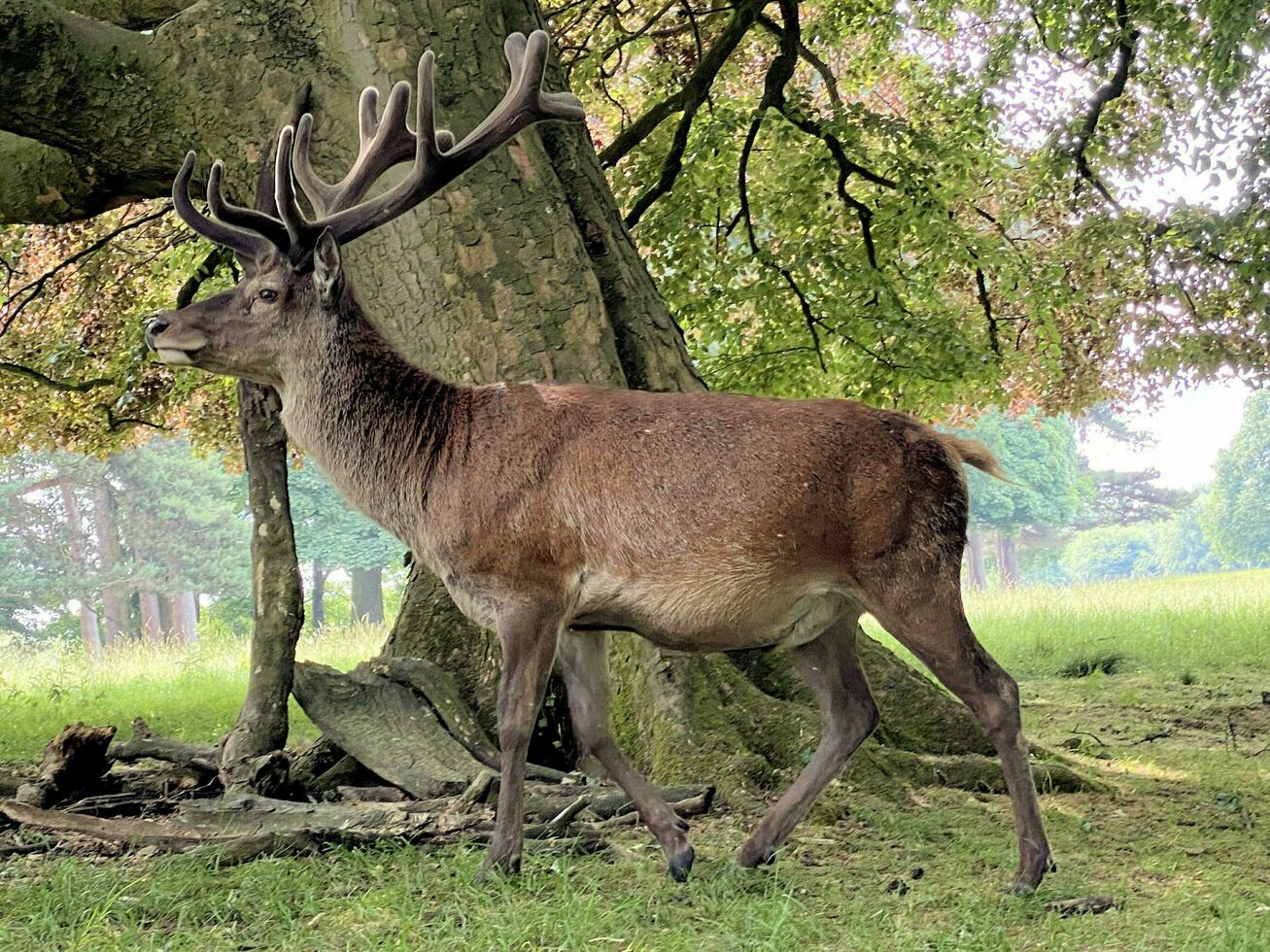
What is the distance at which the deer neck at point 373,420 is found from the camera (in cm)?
543

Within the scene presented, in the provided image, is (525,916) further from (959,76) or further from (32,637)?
(32,637)

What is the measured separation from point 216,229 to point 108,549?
33041 mm

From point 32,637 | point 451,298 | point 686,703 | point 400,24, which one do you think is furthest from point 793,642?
point 32,637

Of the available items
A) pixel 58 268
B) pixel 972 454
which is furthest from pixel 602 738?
pixel 58 268

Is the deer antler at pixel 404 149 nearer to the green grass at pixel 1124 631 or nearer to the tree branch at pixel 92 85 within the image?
Answer: the tree branch at pixel 92 85

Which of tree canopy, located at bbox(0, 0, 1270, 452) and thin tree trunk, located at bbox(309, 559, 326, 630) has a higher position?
tree canopy, located at bbox(0, 0, 1270, 452)

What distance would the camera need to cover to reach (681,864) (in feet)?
16.5

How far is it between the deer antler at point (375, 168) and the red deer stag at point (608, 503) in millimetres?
13

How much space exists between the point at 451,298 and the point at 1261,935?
426cm

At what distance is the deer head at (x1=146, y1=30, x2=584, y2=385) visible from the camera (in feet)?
17.9

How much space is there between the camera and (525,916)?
4.50 metres

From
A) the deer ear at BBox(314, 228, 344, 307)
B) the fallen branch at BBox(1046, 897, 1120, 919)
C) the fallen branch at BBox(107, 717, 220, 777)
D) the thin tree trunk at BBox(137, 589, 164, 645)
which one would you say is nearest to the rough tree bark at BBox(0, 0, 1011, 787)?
the fallen branch at BBox(107, 717, 220, 777)

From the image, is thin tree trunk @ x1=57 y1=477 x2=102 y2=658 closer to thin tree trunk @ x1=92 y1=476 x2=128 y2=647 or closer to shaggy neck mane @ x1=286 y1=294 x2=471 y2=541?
thin tree trunk @ x1=92 y1=476 x2=128 y2=647

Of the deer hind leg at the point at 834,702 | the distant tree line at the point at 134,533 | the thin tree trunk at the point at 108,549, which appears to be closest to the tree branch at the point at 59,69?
the deer hind leg at the point at 834,702
